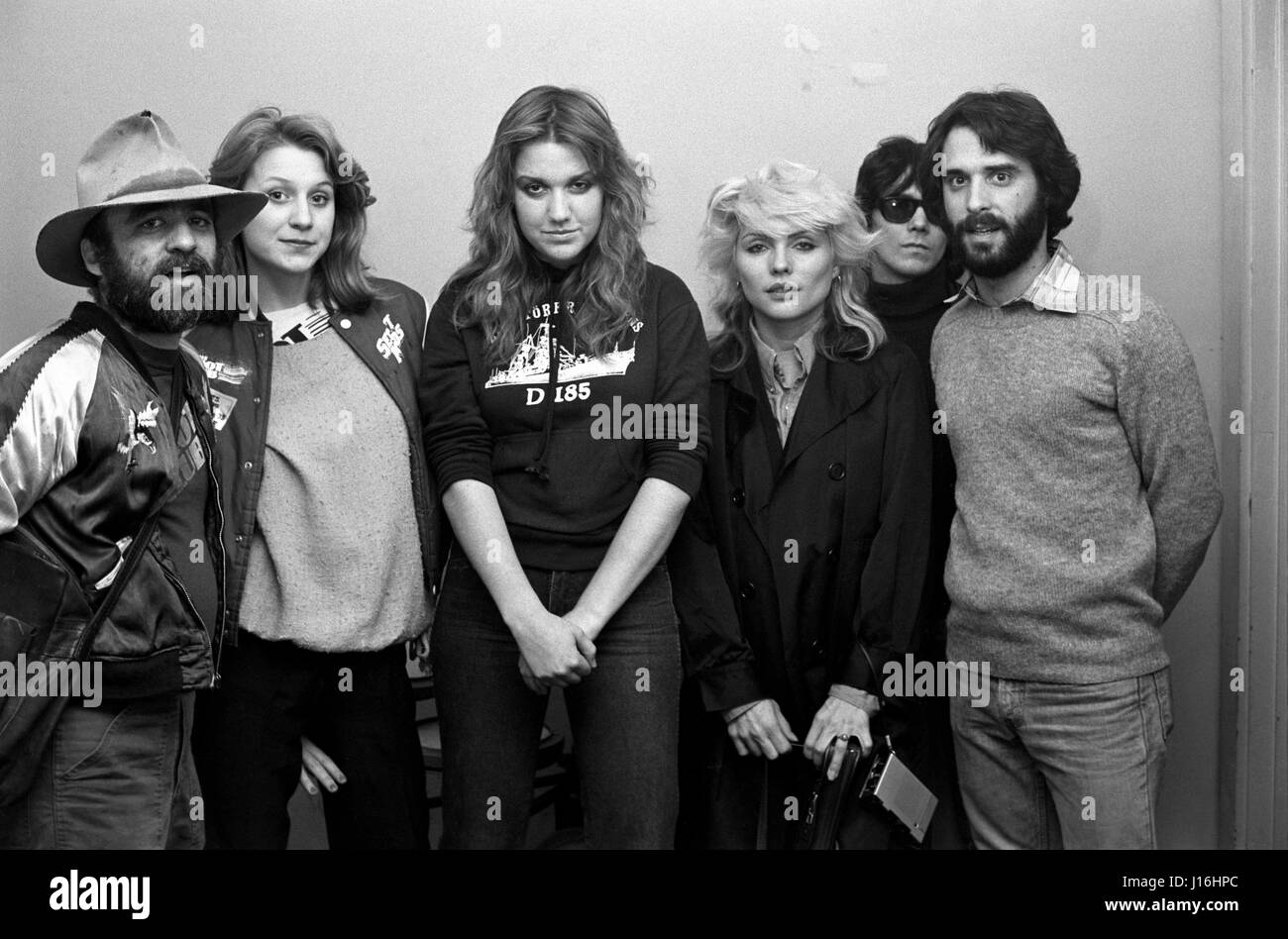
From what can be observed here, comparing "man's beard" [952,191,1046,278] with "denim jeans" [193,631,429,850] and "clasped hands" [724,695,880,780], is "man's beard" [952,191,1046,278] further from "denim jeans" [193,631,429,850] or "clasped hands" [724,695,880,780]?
"denim jeans" [193,631,429,850]

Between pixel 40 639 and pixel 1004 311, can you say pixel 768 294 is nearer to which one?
pixel 1004 311

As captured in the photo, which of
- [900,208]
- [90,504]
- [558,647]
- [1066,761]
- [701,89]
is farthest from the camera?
[701,89]

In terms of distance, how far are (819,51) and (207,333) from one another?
166cm

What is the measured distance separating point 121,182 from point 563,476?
1082 millimetres

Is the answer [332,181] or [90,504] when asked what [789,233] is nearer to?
[332,181]

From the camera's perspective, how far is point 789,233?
274cm

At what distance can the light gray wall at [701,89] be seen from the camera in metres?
3.14

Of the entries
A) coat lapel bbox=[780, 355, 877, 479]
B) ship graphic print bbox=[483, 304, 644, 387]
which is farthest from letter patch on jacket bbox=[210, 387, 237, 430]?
coat lapel bbox=[780, 355, 877, 479]

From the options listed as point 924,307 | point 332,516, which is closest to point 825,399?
point 924,307

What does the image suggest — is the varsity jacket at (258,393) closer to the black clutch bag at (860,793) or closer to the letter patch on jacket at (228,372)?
the letter patch on jacket at (228,372)

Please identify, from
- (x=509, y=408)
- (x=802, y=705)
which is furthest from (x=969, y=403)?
(x=509, y=408)

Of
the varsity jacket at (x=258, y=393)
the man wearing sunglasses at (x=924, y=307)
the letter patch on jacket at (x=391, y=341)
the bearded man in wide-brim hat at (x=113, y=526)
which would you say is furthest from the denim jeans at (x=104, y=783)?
the man wearing sunglasses at (x=924, y=307)

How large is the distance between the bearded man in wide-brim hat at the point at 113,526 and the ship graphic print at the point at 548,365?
25.5 inches
